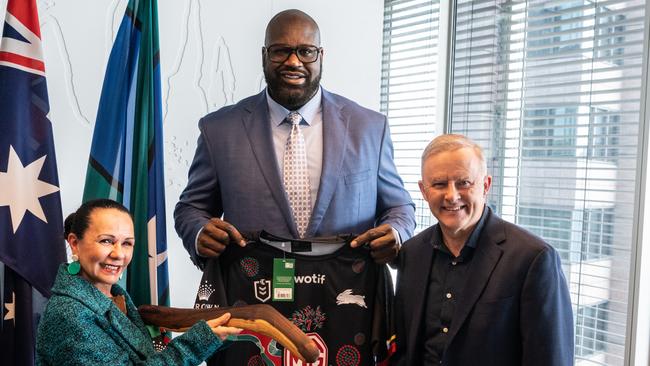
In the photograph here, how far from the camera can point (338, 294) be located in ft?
6.55

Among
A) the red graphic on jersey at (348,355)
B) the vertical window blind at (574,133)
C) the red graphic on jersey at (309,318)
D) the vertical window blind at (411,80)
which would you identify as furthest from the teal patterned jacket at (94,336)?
the vertical window blind at (411,80)

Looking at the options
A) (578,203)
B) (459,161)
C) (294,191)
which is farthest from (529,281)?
(578,203)

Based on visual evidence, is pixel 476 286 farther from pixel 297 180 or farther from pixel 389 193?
pixel 297 180

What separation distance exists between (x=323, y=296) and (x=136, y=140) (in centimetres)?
106

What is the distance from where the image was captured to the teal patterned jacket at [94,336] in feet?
5.06

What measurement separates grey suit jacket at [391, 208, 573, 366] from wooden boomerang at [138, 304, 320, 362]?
1.52 feet

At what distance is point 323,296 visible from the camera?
6.58 feet

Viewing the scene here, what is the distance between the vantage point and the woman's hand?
5.40ft

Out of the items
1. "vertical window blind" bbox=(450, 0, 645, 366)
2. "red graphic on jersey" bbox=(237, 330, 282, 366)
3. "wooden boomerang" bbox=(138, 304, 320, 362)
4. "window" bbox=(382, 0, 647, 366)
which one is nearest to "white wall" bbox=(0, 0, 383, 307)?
"window" bbox=(382, 0, 647, 366)

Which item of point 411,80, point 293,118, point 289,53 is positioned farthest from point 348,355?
point 411,80

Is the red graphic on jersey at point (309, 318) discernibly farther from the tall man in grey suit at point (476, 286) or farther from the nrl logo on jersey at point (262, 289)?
the tall man in grey suit at point (476, 286)

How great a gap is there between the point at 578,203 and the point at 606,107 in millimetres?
538

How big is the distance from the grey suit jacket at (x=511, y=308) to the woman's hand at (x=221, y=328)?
1.93 ft

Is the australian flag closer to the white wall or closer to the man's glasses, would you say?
the white wall
